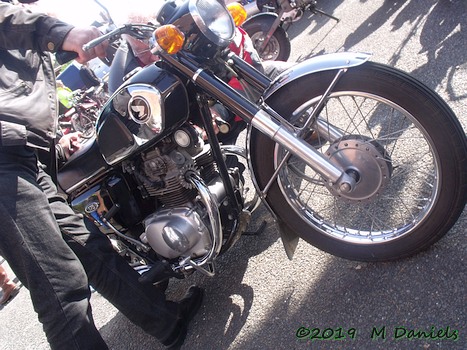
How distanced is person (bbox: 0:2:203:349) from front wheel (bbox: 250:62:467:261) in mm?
943

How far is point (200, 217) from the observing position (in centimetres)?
207

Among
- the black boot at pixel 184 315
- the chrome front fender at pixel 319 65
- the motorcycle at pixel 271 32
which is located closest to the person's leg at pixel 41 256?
the black boot at pixel 184 315

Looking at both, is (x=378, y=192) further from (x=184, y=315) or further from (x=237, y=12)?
(x=184, y=315)

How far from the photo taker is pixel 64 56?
189 centimetres

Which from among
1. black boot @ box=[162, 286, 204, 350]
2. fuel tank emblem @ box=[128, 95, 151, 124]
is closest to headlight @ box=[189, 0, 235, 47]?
fuel tank emblem @ box=[128, 95, 151, 124]

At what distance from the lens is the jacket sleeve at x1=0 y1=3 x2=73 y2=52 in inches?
70.2

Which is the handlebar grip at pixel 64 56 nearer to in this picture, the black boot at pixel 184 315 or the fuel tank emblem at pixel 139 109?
the fuel tank emblem at pixel 139 109

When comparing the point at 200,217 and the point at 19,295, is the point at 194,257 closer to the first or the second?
the point at 200,217

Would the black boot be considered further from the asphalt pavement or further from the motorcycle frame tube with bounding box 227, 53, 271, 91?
the motorcycle frame tube with bounding box 227, 53, 271, 91

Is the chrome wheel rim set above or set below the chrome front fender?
below

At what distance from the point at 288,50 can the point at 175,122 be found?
13.9 ft

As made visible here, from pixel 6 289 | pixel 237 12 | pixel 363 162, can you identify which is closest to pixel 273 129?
pixel 363 162

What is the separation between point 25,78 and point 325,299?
5.79ft

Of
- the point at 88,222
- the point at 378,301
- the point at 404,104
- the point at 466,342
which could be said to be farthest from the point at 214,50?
the point at 466,342
